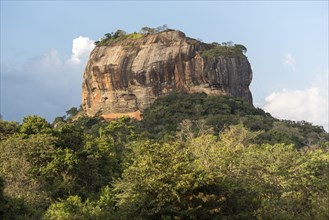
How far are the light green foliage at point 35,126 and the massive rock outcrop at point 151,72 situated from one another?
36598 mm

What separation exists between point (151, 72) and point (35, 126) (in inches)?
1482

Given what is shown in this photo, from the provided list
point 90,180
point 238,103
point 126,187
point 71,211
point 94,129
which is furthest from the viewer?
point 238,103

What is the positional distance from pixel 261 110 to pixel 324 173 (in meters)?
47.7

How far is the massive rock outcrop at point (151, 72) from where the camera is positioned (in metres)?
70.0

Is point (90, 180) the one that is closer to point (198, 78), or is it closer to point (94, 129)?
point (94, 129)

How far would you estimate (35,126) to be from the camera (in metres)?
32.9

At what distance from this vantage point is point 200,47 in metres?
72.6

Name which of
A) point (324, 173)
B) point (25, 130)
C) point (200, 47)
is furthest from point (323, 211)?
point (200, 47)

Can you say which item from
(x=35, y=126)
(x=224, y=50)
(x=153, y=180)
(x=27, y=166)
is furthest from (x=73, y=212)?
(x=224, y=50)

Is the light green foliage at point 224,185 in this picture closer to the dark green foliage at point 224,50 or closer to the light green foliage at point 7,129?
the light green foliage at point 7,129

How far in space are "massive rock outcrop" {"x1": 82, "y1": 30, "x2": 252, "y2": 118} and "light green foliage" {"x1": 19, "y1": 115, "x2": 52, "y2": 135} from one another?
3660cm

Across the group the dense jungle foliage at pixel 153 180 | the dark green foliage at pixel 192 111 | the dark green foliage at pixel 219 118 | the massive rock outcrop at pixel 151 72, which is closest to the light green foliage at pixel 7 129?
the dense jungle foliage at pixel 153 180

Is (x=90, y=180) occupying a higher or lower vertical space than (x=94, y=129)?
lower

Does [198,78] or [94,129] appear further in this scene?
[198,78]
